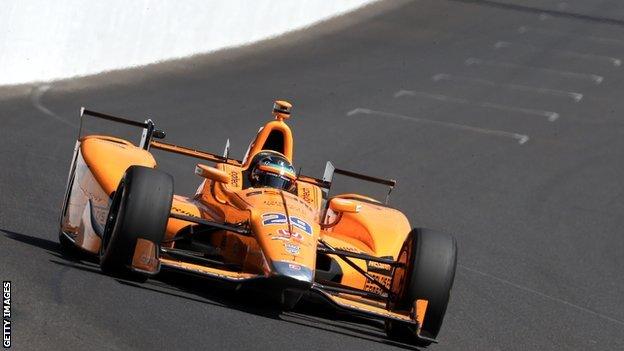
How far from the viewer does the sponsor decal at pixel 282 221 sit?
357 inches

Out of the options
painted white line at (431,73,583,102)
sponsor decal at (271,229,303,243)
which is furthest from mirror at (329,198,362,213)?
painted white line at (431,73,583,102)

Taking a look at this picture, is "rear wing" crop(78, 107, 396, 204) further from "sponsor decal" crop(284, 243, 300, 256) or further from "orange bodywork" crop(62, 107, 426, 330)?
"sponsor decal" crop(284, 243, 300, 256)

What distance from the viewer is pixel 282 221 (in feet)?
29.8

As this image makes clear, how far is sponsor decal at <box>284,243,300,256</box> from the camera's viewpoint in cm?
872

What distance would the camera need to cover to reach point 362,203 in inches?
440

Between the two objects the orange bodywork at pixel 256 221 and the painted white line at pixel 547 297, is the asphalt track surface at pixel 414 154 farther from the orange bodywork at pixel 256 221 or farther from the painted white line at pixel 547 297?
the orange bodywork at pixel 256 221

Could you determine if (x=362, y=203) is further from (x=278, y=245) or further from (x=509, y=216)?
(x=509, y=216)

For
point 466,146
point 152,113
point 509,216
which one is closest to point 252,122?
point 152,113

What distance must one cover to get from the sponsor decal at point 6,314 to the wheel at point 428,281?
2508 mm

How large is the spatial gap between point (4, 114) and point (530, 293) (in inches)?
295

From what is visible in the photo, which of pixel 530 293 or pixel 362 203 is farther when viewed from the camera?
pixel 530 293

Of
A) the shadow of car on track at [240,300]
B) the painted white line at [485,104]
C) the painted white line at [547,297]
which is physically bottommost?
the shadow of car on track at [240,300]

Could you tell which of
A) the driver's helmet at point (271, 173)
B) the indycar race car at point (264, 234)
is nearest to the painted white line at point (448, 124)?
the indycar race car at point (264, 234)

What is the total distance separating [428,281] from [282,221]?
1.04m
